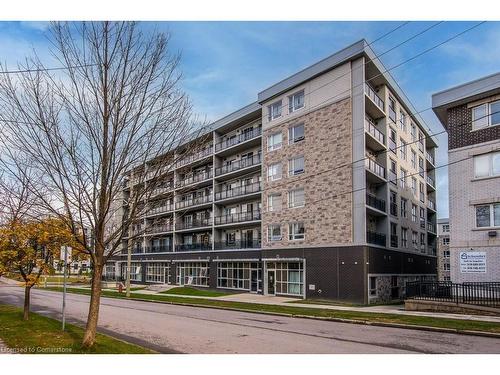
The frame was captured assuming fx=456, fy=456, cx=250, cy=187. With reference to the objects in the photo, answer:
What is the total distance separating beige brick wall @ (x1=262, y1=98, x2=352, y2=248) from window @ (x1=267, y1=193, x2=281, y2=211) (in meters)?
0.68

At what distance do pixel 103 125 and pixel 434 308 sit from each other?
18.1 meters

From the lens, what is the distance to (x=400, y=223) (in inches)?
1451

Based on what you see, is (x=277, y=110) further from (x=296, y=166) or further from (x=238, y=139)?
(x=238, y=139)

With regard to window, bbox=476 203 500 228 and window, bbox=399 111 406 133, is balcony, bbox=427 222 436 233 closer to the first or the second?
window, bbox=399 111 406 133

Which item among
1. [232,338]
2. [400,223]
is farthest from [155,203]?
[400,223]

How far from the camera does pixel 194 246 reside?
158 ft

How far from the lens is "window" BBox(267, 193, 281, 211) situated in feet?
117

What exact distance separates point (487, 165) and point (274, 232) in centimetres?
1661

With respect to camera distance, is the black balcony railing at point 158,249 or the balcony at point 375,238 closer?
the balcony at point 375,238

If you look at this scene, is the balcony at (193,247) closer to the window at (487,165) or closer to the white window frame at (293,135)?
the white window frame at (293,135)

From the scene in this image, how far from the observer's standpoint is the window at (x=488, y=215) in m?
22.5

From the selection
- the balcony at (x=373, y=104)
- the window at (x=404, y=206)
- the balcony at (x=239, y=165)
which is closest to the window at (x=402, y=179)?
the window at (x=404, y=206)

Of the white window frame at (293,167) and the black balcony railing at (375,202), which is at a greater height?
the white window frame at (293,167)

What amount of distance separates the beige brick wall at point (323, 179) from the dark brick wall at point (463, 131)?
6.85 meters
